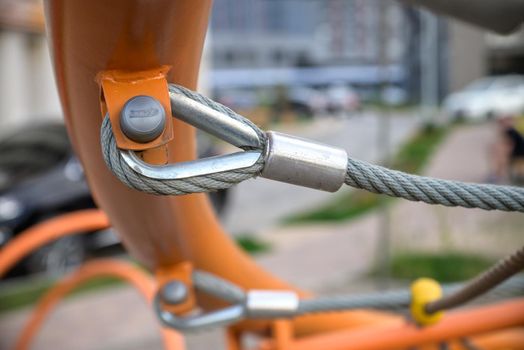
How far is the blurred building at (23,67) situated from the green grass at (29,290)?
7.39 meters

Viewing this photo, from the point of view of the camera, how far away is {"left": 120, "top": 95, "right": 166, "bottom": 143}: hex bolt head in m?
0.70

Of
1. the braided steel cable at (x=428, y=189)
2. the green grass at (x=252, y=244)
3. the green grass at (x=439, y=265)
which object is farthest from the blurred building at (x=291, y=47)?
the braided steel cable at (x=428, y=189)

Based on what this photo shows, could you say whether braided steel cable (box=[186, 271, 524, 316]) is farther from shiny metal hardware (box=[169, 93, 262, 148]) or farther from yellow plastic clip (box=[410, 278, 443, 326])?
shiny metal hardware (box=[169, 93, 262, 148])

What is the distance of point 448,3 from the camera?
0.86 metres

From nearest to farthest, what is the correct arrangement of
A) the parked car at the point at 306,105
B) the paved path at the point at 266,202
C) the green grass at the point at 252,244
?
1. the green grass at the point at 252,244
2. the paved path at the point at 266,202
3. the parked car at the point at 306,105

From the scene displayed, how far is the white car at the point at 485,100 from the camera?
1864 cm

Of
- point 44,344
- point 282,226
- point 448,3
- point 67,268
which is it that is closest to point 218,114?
point 448,3

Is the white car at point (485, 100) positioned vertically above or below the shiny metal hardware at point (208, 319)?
below

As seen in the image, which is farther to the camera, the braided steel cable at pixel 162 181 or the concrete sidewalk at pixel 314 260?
the concrete sidewalk at pixel 314 260

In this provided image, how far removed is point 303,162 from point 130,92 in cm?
20

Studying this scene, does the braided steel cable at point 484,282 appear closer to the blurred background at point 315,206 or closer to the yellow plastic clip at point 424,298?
the yellow plastic clip at point 424,298

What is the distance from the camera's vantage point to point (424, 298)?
1.30 m

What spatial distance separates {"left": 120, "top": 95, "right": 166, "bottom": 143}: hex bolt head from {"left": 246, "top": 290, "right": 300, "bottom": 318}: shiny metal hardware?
571mm

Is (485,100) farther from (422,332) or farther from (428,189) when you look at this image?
(428,189)
